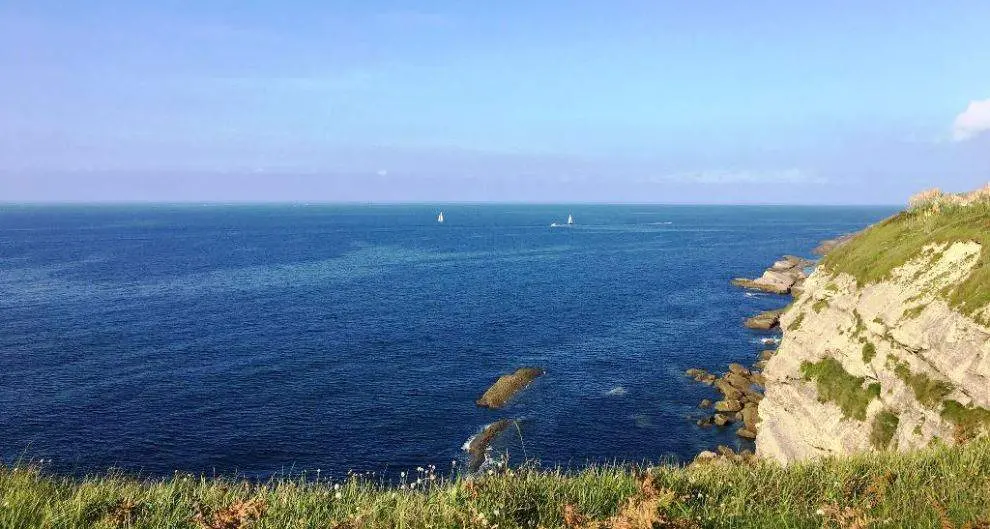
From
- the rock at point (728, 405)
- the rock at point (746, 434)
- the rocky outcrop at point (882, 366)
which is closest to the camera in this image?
the rocky outcrop at point (882, 366)

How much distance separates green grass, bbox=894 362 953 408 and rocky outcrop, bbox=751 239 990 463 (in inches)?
1.9

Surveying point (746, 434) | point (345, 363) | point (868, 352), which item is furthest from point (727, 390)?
point (345, 363)

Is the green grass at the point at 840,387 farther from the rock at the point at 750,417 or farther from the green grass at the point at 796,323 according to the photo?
the rock at the point at 750,417

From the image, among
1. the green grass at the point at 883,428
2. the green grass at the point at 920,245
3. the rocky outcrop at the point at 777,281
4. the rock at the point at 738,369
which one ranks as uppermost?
the green grass at the point at 920,245

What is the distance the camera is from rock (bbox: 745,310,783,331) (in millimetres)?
79812

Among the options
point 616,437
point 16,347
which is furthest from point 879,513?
point 16,347

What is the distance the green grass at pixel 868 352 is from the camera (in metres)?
32.5

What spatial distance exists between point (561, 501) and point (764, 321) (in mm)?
80132

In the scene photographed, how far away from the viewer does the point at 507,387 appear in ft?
192

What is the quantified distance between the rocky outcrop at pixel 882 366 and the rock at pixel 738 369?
20.7 meters

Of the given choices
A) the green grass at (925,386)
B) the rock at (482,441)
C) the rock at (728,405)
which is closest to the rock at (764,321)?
the rock at (728,405)

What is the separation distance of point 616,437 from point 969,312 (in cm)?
2708

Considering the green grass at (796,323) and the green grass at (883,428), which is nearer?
the green grass at (883,428)

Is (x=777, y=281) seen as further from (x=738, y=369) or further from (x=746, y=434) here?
(x=746, y=434)
